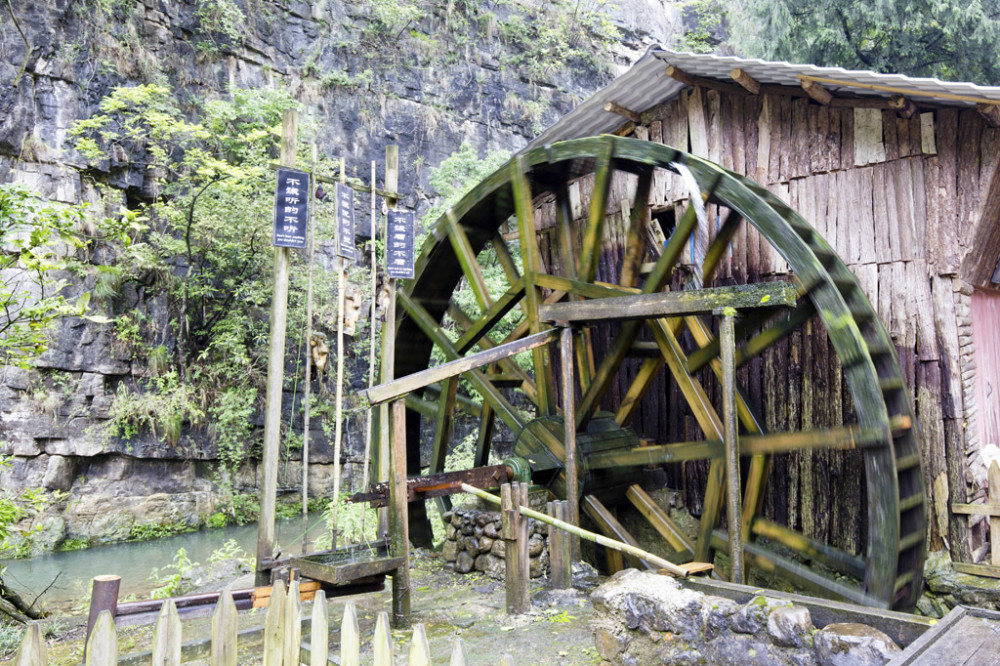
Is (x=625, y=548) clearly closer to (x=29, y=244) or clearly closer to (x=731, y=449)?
(x=731, y=449)

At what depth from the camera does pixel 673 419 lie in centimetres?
646

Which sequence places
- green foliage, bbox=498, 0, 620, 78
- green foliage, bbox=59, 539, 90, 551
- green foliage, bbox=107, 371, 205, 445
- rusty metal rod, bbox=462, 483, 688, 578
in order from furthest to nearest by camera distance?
green foliage, bbox=498, 0, 620, 78, green foliage, bbox=107, 371, 205, 445, green foliage, bbox=59, 539, 90, 551, rusty metal rod, bbox=462, 483, 688, 578

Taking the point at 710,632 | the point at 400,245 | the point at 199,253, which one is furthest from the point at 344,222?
the point at 199,253

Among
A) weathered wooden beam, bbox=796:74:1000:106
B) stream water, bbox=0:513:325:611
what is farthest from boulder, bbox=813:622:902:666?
stream water, bbox=0:513:325:611

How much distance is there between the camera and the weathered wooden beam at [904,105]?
5129 mm

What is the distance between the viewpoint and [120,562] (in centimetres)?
1020

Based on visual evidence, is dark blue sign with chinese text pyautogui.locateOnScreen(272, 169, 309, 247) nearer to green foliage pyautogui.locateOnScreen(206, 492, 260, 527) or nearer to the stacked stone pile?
the stacked stone pile

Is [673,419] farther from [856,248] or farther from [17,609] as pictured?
[17,609]

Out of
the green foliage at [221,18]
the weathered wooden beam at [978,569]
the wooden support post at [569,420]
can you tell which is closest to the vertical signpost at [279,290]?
the wooden support post at [569,420]

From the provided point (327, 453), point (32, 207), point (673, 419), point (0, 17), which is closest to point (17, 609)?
point (32, 207)

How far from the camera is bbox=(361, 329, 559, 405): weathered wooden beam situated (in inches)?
182

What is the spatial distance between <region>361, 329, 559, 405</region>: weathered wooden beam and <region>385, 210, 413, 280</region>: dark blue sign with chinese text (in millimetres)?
995

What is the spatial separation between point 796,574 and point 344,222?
394 centimetres

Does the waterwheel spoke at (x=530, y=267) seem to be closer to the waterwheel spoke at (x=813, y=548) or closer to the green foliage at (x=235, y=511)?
the waterwheel spoke at (x=813, y=548)
